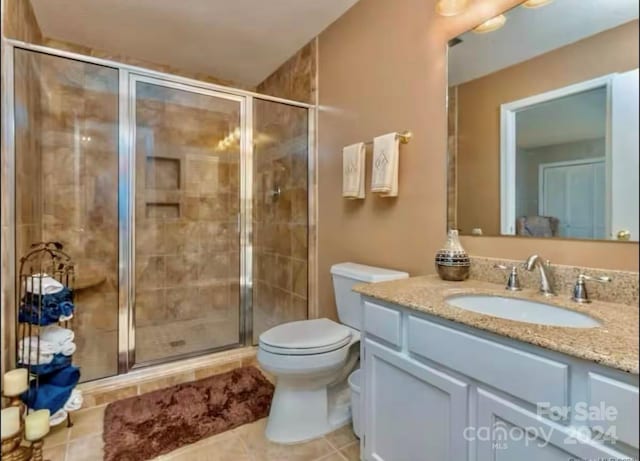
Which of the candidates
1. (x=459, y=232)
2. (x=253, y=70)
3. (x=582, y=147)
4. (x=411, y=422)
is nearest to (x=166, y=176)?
(x=253, y=70)

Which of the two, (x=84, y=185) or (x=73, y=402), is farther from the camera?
(x=84, y=185)

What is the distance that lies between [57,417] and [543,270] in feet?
6.96

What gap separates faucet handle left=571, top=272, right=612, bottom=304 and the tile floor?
42.5 inches

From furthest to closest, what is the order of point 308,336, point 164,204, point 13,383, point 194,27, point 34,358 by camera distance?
point 164,204
point 194,27
point 308,336
point 34,358
point 13,383

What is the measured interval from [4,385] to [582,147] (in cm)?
188

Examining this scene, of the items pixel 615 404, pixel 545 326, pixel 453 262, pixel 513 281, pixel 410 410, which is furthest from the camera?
pixel 453 262

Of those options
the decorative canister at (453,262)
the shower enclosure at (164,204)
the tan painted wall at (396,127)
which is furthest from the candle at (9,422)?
the tan painted wall at (396,127)

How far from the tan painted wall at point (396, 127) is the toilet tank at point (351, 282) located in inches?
4.3

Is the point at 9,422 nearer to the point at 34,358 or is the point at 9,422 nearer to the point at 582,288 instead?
the point at 34,358

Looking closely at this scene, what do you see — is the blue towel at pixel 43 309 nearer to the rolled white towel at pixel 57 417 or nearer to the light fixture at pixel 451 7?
the rolled white towel at pixel 57 417

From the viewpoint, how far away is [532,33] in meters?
1.27

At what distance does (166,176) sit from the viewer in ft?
9.28

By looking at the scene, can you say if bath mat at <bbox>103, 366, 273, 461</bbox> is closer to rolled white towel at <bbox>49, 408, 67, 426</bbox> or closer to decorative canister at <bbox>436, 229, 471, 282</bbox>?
rolled white towel at <bbox>49, 408, 67, 426</bbox>

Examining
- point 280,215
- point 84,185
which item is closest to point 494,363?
point 280,215
